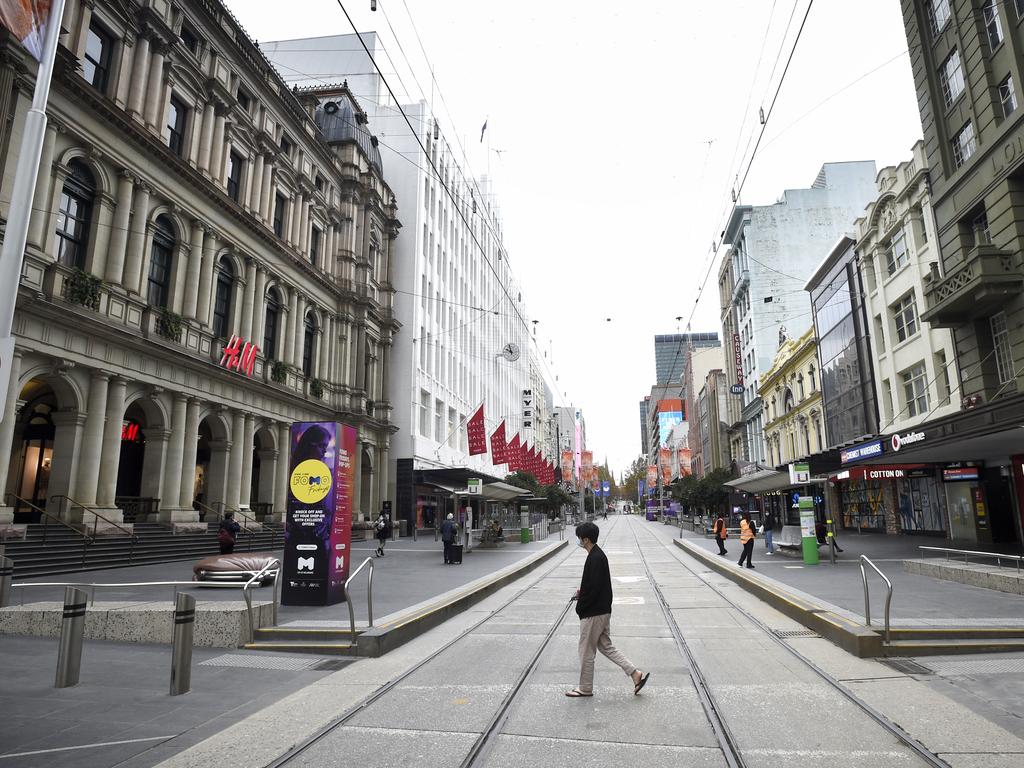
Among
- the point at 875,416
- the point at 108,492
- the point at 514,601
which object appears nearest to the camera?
the point at 514,601

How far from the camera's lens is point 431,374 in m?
50.2

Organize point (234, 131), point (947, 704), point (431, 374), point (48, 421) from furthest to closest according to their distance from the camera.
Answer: point (431, 374) → point (234, 131) → point (48, 421) → point (947, 704)

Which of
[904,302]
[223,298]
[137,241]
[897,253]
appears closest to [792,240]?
[897,253]

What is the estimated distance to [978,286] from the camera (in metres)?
20.4

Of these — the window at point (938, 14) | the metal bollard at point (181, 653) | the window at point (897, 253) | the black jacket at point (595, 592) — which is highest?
the window at point (938, 14)

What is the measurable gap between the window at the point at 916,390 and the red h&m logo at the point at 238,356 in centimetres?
3037

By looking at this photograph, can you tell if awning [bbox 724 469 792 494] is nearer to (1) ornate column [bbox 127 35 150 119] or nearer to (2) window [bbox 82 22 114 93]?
(1) ornate column [bbox 127 35 150 119]

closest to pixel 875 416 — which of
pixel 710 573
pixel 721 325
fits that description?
pixel 710 573

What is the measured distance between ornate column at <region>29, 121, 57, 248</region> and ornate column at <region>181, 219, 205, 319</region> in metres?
6.93

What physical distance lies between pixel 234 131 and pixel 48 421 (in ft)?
48.6

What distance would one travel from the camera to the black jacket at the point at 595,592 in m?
7.08

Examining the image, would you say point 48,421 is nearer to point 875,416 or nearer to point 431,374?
point 431,374

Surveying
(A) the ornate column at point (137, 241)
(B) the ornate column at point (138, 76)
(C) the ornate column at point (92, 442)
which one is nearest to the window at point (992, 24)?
(B) the ornate column at point (138, 76)

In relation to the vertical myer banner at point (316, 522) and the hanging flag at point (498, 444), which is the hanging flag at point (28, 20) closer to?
the vertical myer banner at point (316, 522)
